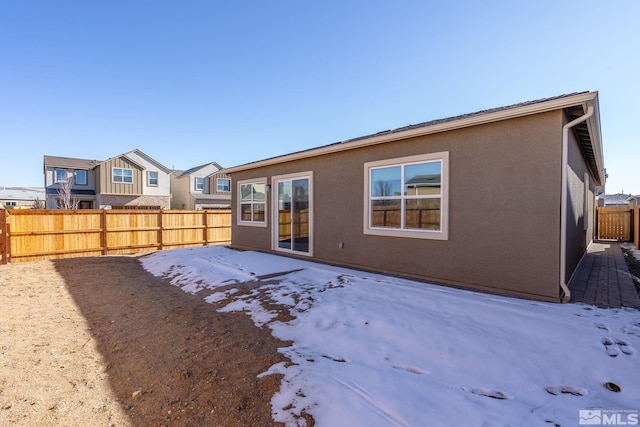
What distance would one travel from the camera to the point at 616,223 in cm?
1346

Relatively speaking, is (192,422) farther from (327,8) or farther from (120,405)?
(327,8)

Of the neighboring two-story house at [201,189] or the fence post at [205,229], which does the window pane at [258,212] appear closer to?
the fence post at [205,229]

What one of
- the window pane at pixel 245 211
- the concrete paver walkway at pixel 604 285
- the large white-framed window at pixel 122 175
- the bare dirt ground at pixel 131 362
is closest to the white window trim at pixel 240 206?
the window pane at pixel 245 211

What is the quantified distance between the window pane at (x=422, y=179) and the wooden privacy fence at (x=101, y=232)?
10.7m

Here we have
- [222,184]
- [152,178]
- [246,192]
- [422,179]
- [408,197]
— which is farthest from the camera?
[222,184]

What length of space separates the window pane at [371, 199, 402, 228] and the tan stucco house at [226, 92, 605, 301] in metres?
0.02

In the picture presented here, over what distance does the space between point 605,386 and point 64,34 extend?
553 inches

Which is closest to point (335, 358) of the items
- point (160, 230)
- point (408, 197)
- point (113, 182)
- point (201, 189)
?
point (408, 197)

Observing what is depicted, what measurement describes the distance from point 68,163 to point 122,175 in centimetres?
448

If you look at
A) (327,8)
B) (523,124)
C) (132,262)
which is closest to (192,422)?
(523,124)

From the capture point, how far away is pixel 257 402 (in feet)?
7.53

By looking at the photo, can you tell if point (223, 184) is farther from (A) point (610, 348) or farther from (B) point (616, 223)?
(A) point (610, 348)

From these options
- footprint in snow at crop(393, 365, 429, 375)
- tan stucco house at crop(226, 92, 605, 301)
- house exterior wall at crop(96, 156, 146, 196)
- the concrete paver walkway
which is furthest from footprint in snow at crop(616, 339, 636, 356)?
house exterior wall at crop(96, 156, 146, 196)

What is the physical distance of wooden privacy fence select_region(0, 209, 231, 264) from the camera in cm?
945
